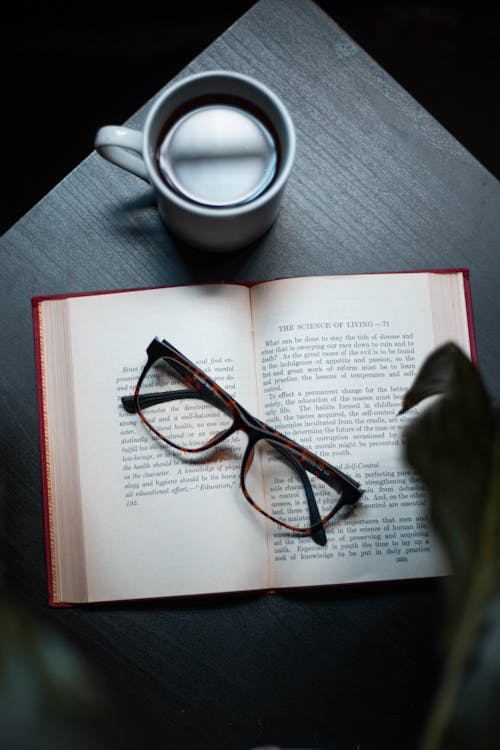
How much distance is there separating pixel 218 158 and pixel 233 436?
0.23m

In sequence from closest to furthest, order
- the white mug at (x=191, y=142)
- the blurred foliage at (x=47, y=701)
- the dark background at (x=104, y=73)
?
1. the blurred foliage at (x=47, y=701)
2. the white mug at (x=191, y=142)
3. the dark background at (x=104, y=73)

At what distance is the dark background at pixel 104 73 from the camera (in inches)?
37.6

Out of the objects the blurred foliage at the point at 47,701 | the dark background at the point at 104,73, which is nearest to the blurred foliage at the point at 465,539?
the blurred foliage at the point at 47,701

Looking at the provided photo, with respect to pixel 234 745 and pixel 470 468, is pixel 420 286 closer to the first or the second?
pixel 470 468

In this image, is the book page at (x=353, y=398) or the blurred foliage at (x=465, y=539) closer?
the blurred foliage at (x=465, y=539)

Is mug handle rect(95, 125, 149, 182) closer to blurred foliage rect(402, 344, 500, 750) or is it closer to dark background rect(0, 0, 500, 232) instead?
blurred foliage rect(402, 344, 500, 750)

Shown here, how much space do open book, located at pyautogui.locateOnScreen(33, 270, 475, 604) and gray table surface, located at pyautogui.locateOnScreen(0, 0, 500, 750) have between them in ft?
0.06

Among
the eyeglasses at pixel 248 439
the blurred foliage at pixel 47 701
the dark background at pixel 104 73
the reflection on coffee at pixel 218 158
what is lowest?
the blurred foliage at pixel 47 701

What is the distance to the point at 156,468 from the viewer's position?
0.57 metres

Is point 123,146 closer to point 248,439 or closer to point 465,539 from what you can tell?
point 248,439

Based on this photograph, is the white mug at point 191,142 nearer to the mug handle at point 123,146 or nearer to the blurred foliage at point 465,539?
the mug handle at point 123,146

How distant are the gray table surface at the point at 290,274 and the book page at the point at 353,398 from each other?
0.07 ft

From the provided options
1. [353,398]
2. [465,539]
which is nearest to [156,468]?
[353,398]

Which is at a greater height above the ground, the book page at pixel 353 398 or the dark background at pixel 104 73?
the dark background at pixel 104 73
